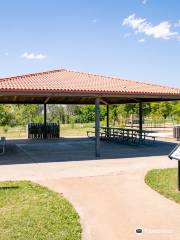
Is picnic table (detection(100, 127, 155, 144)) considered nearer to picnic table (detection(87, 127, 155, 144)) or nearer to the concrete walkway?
picnic table (detection(87, 127, 155, 144))

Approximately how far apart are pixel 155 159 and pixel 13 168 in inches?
198

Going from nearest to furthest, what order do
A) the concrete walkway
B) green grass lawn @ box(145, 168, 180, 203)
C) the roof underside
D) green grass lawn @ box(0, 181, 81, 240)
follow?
1. green grass lawn @ box(0, 181, 81, 240)
2. the concrete walkway
3. green grass lawn @ box(145, 168, 180, 203)
4. the roof underside

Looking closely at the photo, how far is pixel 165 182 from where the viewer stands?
890cm

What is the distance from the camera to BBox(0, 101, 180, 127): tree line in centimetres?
3803

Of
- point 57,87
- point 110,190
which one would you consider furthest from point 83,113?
point 110,190

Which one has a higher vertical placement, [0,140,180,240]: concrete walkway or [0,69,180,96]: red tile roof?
[0,69,180,96]: red tile roof

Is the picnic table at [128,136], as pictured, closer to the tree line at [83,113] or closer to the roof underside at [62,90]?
the roof underside at [62,90]

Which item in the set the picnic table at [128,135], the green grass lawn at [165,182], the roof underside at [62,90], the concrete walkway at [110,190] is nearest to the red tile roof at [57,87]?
the roof underside at [62,90]

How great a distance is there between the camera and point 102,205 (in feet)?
22.8

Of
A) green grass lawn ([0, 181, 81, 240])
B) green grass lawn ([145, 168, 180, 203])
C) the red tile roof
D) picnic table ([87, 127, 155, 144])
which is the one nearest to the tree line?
picnic table ([87, 127, 155, 144])

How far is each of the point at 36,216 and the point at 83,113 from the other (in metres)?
40.6

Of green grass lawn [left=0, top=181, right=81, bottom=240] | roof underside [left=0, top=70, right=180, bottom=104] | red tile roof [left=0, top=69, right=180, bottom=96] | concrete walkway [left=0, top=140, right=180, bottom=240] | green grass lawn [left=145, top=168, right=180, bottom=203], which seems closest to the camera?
green grass lawn [left=0, top=181, right=81, bottom=240]

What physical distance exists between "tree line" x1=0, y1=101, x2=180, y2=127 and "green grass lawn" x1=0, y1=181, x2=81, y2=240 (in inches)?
1065

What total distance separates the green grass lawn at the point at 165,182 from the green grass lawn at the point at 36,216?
2129 mm
